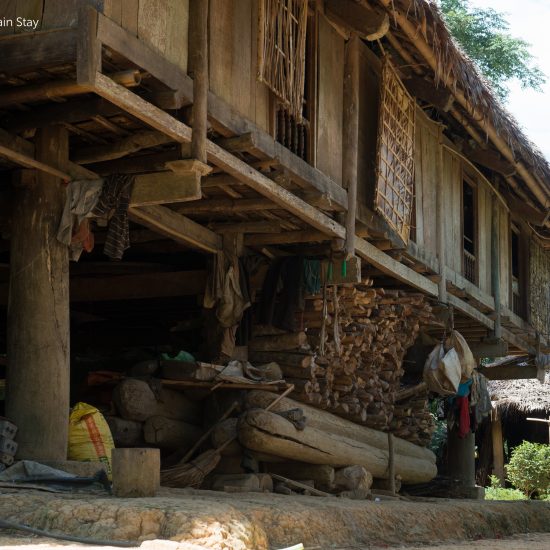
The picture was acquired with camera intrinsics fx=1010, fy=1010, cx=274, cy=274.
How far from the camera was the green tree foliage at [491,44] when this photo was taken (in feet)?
79.7

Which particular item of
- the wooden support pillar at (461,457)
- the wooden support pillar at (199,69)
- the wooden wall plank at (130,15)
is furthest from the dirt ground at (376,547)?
the wooden support pillar at (461,457)

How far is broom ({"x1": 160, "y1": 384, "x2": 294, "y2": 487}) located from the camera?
904 cm

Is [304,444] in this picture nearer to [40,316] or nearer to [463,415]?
[40,316]

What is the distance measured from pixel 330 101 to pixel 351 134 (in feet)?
1.34

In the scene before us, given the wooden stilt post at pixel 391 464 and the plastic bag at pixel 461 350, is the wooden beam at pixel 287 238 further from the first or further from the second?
the plastic bag at pixel 461 350

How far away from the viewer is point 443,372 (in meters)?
12.7

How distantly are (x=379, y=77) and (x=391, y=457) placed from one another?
4.63 metres

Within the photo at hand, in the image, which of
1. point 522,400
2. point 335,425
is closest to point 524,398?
point 522,400

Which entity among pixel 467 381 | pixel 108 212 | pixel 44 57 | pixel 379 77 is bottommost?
pixel 467 381

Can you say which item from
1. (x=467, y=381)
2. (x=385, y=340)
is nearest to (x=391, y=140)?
(x=385, y=340)

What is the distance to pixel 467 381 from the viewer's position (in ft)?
47.4

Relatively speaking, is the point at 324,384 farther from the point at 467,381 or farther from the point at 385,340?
the point at 467,381

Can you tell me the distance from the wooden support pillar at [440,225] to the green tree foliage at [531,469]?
10829 mm

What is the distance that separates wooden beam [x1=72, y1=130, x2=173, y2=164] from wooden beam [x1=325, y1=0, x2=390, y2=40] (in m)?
3.06
